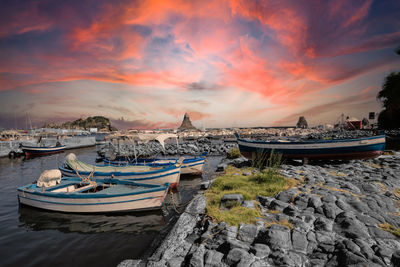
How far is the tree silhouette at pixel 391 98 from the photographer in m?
33.1

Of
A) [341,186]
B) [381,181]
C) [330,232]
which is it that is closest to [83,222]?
[330,232]

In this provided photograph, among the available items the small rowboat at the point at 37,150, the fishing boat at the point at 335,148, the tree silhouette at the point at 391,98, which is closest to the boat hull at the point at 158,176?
the fishing boat at the point at 335,148

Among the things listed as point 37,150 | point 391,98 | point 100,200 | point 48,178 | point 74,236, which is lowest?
point 74,236

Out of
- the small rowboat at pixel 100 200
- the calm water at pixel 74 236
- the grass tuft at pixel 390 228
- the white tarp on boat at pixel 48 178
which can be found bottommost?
the calm water at pixel 74 236

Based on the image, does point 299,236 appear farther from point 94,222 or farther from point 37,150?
point 37,150

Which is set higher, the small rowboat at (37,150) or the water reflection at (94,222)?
the small rowboat at (37,150)

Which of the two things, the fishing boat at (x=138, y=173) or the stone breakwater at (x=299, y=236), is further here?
the fishing boat at (x=138, y=173)

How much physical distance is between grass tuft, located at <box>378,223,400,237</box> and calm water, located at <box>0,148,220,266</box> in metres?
7.75

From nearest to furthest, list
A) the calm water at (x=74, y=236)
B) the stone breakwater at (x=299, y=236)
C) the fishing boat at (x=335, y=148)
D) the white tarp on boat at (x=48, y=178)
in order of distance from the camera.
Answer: the stone breakwater at (x=299, y=236), the calm water at (x=74, y=236), the white tarp on boat at (x=48, y=178), the fishing boat at (x=335, y=148)

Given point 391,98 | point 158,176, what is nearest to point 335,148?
point 158,176

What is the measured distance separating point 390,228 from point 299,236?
284 cm

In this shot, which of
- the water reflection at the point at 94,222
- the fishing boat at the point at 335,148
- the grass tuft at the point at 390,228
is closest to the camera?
the grass tuft at the point at 390,228

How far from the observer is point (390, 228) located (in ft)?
16.1

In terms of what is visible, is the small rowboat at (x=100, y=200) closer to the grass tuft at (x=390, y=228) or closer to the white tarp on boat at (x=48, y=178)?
the white tarp on boat at (x=48, y=178)
